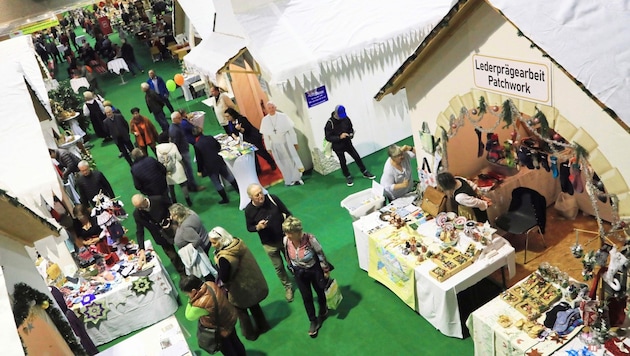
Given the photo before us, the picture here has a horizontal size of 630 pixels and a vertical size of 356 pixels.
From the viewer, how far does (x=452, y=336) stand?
5137mm

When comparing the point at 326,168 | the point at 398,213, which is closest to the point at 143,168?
the point at 326,168

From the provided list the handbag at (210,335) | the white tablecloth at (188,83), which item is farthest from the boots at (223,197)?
the white tablecloth at (188,83)

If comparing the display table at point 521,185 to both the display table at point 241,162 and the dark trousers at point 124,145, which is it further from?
the dark trousers at point 124,145

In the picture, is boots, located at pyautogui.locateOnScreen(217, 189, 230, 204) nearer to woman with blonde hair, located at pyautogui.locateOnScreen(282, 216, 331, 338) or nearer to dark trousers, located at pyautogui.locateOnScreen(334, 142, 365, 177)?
dark trousers, located at pyautogui.locateOnScreen(334, 142, 365, 177)

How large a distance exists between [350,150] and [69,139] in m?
6.67

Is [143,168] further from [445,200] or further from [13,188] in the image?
[445,200]

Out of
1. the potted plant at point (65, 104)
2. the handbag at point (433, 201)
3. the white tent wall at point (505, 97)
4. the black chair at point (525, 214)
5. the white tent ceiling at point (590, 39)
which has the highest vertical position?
the white tent ceiling at point (590, 39)

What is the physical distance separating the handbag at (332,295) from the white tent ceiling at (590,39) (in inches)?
126

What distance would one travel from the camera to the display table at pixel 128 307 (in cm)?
600

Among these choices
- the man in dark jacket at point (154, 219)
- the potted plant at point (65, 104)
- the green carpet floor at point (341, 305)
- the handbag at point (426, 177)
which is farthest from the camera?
the potted plant at point (65, 104)

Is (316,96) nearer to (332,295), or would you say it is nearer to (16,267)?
(332,295)

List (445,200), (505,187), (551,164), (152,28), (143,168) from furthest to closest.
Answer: (152,28) → (143,168) → (505,187) → (445,200) → (551,164)

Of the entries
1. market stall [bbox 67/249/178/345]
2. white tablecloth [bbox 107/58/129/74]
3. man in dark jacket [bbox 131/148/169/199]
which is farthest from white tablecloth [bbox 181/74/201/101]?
market stall [bbox 67/249/178/345]

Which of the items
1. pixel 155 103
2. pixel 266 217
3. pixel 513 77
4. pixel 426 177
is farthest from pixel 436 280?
pixel 155 103
